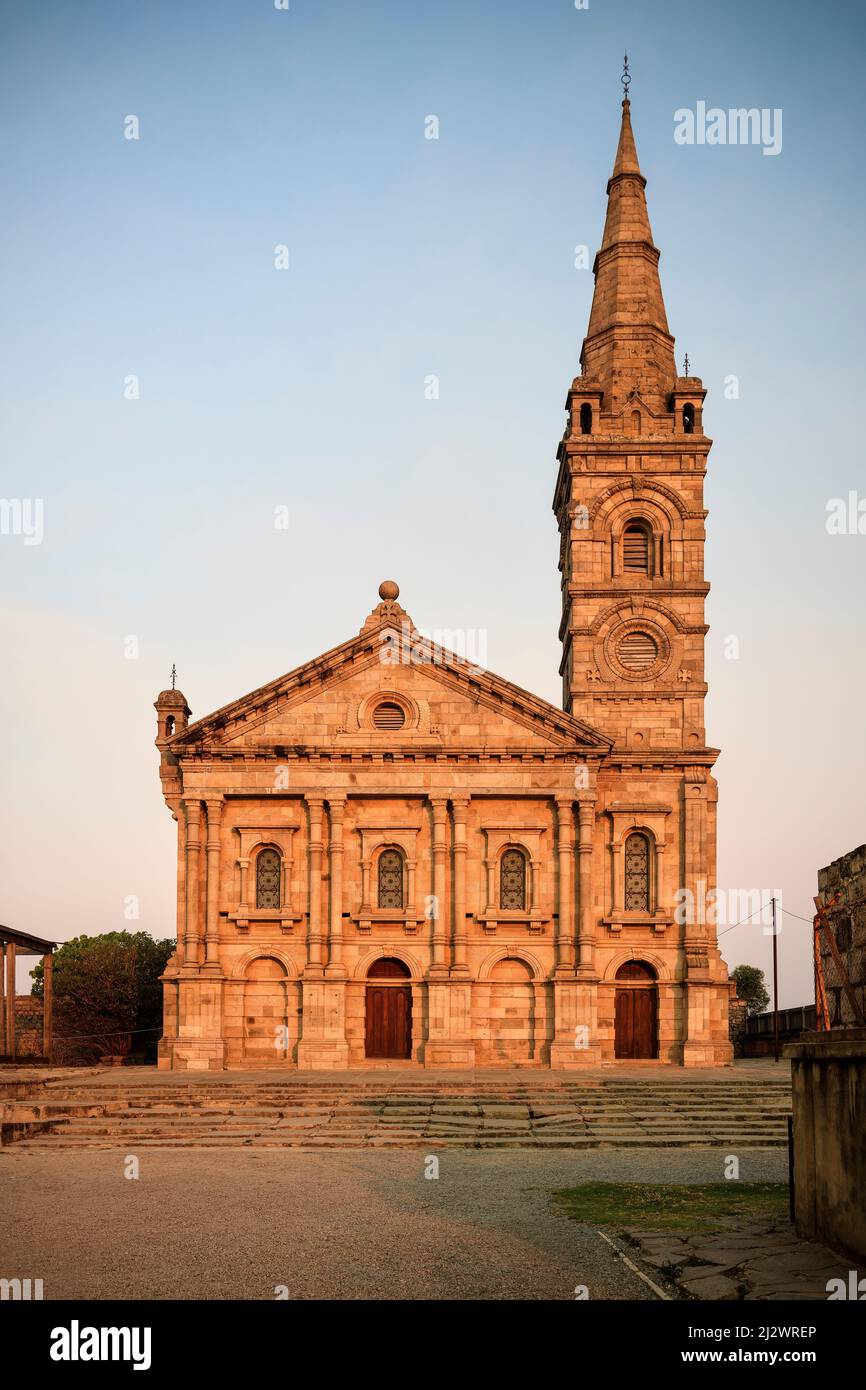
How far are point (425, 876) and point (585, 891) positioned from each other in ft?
15.7

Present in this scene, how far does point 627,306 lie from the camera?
153ft

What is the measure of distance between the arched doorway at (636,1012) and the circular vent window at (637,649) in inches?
376

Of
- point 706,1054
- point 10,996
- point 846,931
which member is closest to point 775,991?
point 706,1054

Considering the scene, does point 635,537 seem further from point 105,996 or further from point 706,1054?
point 105,996

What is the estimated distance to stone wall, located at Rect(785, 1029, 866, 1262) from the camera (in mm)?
12508

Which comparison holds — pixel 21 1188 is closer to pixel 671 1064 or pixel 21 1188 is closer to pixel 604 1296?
pixel 604 1296

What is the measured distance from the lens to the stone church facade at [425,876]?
132 ft

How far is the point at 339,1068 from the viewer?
1550 inches

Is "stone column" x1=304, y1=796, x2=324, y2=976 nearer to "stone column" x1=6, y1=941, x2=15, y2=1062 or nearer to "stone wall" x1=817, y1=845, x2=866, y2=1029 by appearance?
"stone column" x1=6, y1=941, x2=15, y2=1062

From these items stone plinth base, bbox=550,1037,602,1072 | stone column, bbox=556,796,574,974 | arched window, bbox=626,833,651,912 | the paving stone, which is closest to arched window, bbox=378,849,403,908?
stone column, bbox=556,796,574,974
